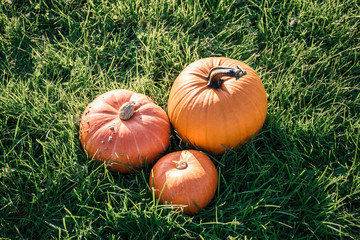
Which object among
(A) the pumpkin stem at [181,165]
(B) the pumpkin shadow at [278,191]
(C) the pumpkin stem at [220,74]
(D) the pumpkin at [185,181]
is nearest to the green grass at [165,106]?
(B) the pumpkin shadow at [278,191]

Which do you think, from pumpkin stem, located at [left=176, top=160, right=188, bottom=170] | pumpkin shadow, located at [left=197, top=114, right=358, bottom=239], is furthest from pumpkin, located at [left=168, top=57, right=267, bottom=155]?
pumpkin stem, located at [left=176, top=160, right=188, bottom=170]

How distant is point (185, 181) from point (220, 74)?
100 centimetres

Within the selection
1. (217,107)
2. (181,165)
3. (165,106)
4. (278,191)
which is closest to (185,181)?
(181,165)

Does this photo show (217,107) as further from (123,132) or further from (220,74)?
(123,132)

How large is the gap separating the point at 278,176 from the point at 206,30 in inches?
89.8

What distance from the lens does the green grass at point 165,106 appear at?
9.04 ft

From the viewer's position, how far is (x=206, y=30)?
14.1 ft

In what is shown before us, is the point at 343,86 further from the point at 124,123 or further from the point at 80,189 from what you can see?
the point at 80,189

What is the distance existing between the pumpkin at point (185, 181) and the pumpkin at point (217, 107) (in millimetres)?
252

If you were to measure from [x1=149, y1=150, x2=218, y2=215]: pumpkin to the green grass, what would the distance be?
115 millimetres

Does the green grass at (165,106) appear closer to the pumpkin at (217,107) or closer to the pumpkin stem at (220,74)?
the pumpkin at (217,107)

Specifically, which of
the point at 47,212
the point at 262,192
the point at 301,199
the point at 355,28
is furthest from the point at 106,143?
the point at 355,28

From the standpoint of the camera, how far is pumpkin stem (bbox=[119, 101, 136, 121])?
2916 mm

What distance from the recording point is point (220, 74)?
2830 millimetres
